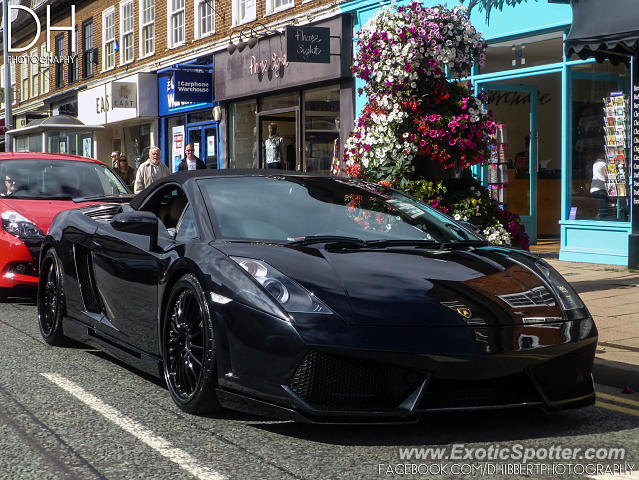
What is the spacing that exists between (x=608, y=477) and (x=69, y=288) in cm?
409

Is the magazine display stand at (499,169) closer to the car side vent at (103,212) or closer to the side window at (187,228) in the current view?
the car side vent at (103,212)

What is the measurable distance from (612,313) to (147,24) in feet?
69.4

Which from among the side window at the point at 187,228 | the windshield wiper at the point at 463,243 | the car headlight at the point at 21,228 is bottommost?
the car headlight at the point at 21,228

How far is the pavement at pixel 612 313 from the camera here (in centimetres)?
576

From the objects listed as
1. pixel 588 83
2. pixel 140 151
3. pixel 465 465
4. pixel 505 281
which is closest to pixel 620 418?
pixel 505 281

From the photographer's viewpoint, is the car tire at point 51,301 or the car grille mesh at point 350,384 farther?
the car tire at point 51,301

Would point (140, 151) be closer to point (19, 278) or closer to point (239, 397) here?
point (19, 278)

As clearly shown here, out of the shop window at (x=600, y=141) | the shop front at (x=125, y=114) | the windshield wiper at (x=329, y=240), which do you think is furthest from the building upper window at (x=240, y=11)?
the windshield wiper at (x=329, y=240)

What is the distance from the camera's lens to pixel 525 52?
13977mm

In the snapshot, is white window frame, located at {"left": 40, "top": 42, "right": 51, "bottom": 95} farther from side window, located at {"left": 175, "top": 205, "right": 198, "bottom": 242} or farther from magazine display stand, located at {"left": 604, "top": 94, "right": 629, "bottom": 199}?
side window, located at {"left": 175, "top": 205, "right": 198, "bottom": 242}

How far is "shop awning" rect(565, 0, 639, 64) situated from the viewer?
10.6 metres

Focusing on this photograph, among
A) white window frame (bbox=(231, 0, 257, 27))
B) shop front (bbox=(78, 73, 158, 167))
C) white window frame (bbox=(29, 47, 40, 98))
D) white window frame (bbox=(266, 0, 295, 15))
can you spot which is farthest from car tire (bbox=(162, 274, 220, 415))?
white window frame (bbox=(29, 47, 40, 98))

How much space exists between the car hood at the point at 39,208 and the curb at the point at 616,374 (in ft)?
17.1

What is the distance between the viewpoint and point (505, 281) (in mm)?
4625
